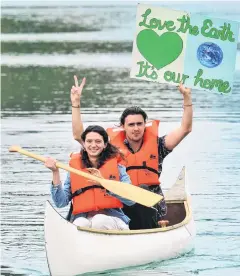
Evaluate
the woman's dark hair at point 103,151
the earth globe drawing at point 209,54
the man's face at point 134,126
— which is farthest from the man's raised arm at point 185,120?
the woman's dark hair at point 103,151


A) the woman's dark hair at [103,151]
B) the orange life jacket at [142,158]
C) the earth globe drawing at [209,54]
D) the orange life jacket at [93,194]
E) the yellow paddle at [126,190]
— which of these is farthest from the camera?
the earth globe drawing at [209,54]

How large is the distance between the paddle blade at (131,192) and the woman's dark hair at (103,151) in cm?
24

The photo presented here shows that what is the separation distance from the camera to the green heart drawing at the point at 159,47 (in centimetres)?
1120

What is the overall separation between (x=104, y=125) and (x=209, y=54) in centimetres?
577

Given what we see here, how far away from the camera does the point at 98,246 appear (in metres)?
9.67

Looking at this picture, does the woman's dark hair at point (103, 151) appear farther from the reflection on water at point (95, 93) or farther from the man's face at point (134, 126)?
the reflection on water at point (95, 93)

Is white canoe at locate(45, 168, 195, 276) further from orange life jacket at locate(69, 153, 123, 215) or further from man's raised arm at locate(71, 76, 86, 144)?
man's raised arm at locate(71, 76, 86, 144)

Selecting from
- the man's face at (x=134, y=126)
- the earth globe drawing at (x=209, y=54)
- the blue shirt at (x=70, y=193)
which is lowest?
the blue shirt at (x=70, y=193)

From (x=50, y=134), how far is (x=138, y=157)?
5.64 m

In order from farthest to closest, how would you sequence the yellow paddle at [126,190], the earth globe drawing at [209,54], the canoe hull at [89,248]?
1. the earth globe drawing at [209,54]
2. the yellow paddle at [126,190]
3. the canoe hull at [89,248]

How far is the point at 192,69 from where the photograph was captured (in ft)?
36.4

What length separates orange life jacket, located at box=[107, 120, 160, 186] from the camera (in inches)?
423

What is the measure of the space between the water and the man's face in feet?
3.41

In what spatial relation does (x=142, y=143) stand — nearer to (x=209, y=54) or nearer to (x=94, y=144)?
(x=209, y=54)
